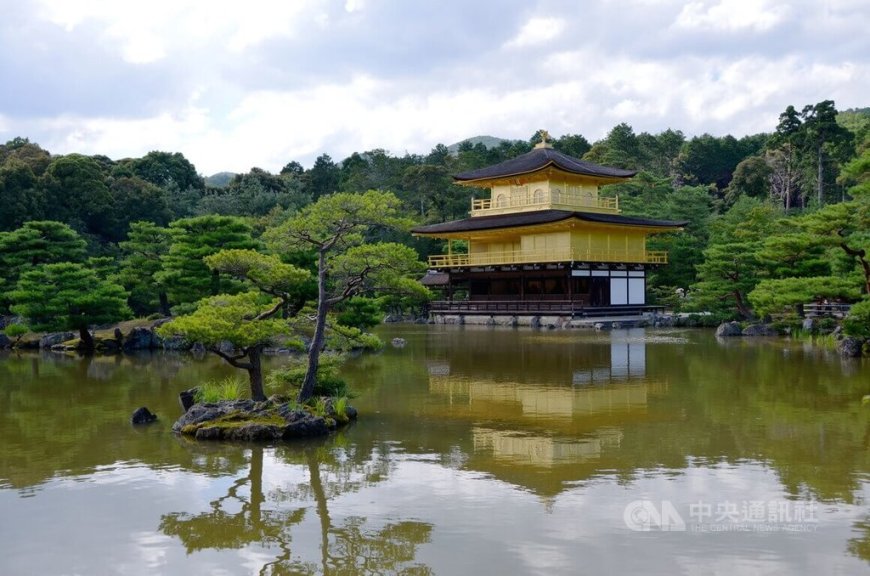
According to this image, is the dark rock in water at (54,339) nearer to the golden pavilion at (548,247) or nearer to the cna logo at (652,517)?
the golden pavilion at (548,247)

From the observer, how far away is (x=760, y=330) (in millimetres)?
26219

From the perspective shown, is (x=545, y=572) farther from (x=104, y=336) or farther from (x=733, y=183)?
(x=733, y=183)

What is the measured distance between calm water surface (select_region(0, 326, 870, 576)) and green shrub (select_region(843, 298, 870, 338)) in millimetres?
2846

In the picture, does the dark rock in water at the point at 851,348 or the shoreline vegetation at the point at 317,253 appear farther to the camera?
the dark rock in water at the point at 851,348

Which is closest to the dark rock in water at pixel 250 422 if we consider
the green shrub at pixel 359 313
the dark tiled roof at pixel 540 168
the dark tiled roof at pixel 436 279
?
the green shrub at pixel 359 313

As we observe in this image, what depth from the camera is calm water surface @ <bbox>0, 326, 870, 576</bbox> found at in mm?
5977

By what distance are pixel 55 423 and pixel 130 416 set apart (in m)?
1.01

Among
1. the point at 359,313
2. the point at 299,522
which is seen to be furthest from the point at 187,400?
the point at 359,313

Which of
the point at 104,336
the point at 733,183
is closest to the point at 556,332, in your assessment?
the point at 104,336

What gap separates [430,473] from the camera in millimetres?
8320

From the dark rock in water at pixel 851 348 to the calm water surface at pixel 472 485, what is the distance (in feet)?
12.7

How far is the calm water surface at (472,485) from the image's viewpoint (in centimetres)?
598

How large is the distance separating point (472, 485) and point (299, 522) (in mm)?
1742

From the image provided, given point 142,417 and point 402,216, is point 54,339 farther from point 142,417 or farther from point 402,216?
point 402,216
